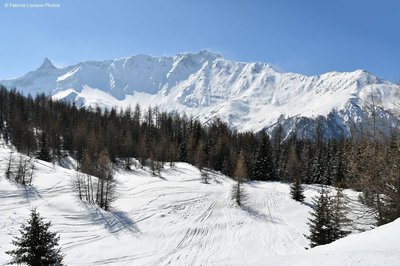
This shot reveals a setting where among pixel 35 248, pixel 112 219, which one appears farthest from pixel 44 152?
pixel 35 248

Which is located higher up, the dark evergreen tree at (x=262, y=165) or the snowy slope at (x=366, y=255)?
the snowy slope at (x=366, y=255)

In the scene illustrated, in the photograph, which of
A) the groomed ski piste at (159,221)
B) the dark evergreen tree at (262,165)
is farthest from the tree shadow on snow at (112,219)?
the dark evergreen tree at (262,165)

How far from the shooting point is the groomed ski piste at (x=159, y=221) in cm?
3709

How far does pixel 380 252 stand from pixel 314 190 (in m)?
69.8

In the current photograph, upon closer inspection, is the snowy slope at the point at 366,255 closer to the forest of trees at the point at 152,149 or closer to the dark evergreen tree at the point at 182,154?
the forest of trees at the point at 152,149

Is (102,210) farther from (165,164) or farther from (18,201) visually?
(165,164)

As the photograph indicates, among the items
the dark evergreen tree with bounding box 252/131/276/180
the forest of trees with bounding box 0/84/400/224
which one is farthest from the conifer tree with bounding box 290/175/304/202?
the dark evergreen tree with bounding box 252/131/276/180

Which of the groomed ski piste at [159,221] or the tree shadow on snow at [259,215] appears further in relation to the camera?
the tree shadow on snow at [259,215]

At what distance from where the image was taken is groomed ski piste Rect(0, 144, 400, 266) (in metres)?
37.1

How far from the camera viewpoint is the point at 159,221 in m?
49.5

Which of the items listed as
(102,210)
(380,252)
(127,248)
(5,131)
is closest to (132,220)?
(102,210)

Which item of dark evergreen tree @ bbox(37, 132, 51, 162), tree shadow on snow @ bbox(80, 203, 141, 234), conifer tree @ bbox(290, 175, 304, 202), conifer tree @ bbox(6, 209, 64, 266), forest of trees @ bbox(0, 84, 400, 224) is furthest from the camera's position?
forest of trees @ bbox(0, 84, 400, 224)

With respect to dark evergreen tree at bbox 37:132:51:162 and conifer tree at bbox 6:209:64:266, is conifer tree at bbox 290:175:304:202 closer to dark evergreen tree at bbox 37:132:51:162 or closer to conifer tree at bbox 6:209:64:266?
conifer tree at bbox 6:209:64:266

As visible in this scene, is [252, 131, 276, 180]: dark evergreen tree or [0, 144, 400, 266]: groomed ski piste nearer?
[0, 144, 400, 266]: groomed ski piste
